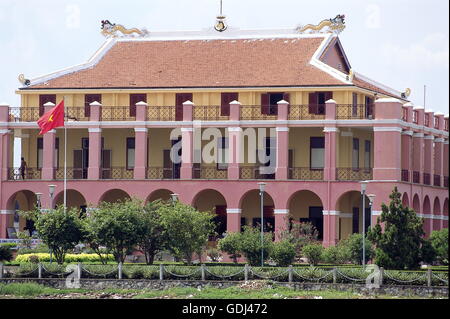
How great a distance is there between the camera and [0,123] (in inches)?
4385

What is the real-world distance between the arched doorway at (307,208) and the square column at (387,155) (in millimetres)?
5799

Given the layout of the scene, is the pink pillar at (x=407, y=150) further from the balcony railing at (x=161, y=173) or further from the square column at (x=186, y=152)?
the balcony railing at (x=161, y=173)

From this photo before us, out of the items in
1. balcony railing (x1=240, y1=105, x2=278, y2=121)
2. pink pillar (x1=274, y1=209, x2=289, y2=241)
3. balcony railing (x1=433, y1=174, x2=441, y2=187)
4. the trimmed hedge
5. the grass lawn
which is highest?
balcony railing (x1=240, y1=105, x2=278, y2=121)

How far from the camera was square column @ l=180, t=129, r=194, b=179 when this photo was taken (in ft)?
356

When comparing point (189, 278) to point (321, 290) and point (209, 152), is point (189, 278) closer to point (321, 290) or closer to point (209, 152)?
point (321, 290)

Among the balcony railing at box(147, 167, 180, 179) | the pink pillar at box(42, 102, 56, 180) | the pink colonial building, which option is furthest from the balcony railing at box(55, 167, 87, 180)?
the balcony railing at box(147, 167, 180, 179)

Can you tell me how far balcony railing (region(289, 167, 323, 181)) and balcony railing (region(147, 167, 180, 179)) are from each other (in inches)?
272

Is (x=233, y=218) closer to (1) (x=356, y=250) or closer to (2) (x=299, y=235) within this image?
(2) (x=299, y=235)

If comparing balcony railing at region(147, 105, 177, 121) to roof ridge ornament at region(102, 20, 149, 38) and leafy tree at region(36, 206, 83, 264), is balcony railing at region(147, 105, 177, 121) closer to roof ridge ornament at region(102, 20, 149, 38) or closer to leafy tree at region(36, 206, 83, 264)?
roof ridge ornament at region(102, 20, 149, 38)

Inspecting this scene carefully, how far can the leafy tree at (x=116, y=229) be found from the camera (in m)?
95.1

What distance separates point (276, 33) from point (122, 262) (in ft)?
77.5

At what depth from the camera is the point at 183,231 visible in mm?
95562

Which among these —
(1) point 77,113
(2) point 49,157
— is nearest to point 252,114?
(1) point 77,113

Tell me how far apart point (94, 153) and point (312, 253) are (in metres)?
18.2
